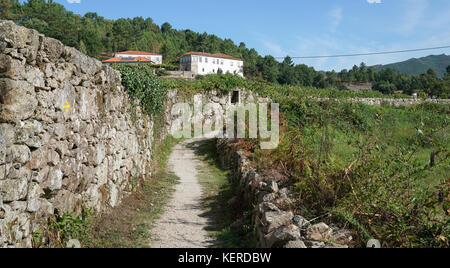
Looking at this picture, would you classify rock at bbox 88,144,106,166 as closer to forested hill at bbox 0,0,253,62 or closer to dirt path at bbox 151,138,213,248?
dirt path at bbox 151,138,213,248

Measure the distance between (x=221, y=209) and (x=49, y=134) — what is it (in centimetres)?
439

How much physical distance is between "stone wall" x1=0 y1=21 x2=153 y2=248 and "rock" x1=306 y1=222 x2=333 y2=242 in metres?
3.05

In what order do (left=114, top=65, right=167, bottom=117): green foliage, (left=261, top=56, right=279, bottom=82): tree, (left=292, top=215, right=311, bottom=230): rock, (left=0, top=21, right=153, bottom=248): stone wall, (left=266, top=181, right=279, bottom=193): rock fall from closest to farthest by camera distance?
(left=0, top=21, right=153, bottom=248): stone wall < (left=292, top=215, right=311, bottom=230): rock < (left=266, top=181, right=279, bottom=193): rock < (left=114, top=65, right=167, bottom=117): green foliage < (left=261, top=56, right=279, bottom=82): tree

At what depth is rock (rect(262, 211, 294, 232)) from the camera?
187 inches

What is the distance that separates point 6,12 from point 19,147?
7880cm

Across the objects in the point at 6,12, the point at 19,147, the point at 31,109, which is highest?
the point at 6,12

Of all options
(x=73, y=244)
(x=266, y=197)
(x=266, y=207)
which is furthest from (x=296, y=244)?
(x=73, y=244)

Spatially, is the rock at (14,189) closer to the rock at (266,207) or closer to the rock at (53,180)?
the rock at (53,180)

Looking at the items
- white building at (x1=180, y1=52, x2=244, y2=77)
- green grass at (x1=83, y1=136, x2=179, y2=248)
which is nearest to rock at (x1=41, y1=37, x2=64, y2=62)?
green grass at (x1=83, y1=136, x2=179, y2=248)

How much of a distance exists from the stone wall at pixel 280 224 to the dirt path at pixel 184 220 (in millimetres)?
927

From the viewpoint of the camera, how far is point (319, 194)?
524 cm

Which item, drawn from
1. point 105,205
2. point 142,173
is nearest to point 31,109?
point 105,205

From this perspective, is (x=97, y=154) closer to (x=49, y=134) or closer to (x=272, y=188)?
(x=49, y=134)
